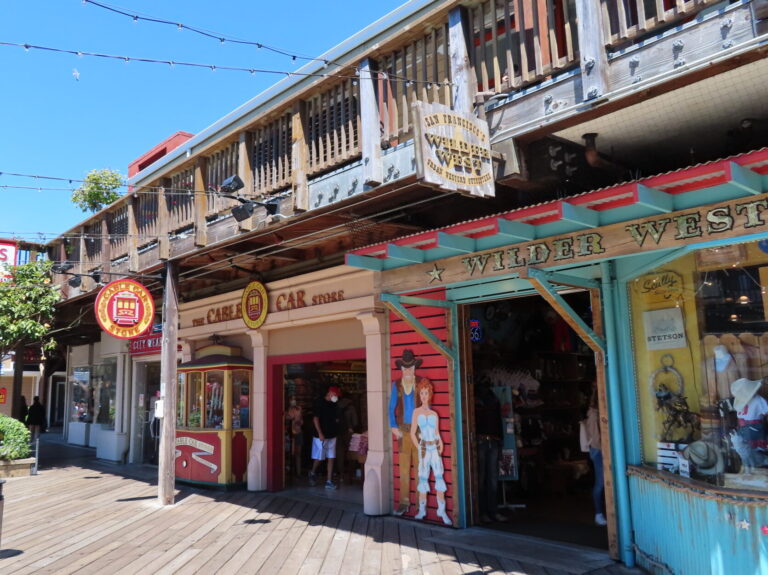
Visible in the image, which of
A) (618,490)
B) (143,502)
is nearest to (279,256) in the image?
(143,502)

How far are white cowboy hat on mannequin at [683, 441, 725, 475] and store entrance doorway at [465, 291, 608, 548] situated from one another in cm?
202

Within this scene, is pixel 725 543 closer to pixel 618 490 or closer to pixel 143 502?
pixel 618 490

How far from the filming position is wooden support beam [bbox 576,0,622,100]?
5309 millimetres

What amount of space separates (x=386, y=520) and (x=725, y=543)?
185 inches

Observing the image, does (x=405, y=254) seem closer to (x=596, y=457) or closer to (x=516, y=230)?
(x=516, y=230)

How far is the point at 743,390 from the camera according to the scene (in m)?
4.95

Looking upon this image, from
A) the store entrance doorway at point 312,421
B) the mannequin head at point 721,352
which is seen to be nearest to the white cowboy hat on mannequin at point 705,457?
the mannequin head at point 721,352

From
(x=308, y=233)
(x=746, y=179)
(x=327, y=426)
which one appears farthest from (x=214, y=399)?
(x=746, y=179)

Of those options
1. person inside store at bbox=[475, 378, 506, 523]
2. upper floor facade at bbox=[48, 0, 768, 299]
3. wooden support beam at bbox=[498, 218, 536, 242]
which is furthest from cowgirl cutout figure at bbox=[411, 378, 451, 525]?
wooden support beam at bbox=[498, 218, 536, 242]

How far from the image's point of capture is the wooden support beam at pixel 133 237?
12.0 m

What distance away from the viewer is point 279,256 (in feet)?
34.3

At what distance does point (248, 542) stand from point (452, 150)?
17.3ft

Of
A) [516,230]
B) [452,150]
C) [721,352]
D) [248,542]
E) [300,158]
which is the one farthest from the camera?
[300,158]

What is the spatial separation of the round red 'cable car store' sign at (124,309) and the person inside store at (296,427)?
3128 millimetres
